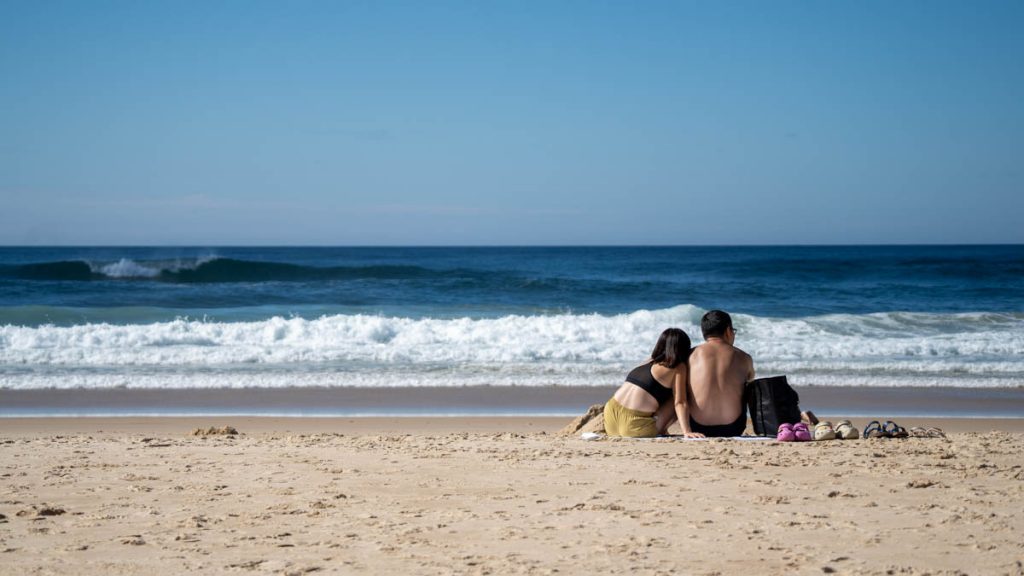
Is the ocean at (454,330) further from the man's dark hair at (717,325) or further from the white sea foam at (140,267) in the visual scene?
the man's dark hair at (717,325)

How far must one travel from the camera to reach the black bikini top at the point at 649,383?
676 centimetres

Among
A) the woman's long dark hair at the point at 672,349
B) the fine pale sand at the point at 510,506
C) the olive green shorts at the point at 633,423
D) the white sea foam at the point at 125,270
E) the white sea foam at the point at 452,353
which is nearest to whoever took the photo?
the fine pale sand at the point at 510,506

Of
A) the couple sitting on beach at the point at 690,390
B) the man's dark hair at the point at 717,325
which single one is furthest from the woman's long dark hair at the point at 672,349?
the man's dark hair at the point at 717,325

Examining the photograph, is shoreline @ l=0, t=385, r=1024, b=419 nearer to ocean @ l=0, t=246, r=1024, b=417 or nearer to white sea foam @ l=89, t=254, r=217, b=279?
ocean @ l=0, t=246, r=1024, b=417

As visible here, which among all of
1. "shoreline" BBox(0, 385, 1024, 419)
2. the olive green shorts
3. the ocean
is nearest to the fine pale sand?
the olive green shorts

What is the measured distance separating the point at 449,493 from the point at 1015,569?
9.28 ft

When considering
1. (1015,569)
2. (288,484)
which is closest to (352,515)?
(288,484)

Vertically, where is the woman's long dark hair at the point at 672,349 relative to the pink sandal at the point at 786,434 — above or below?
above

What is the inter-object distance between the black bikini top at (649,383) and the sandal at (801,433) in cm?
97

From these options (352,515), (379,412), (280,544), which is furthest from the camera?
(379,412)

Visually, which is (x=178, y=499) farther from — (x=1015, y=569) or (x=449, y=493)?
(x=1015, y=569)

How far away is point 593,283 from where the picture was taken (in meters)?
32.2

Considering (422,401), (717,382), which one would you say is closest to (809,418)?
(717,382)

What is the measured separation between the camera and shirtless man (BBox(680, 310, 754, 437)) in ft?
22.0
